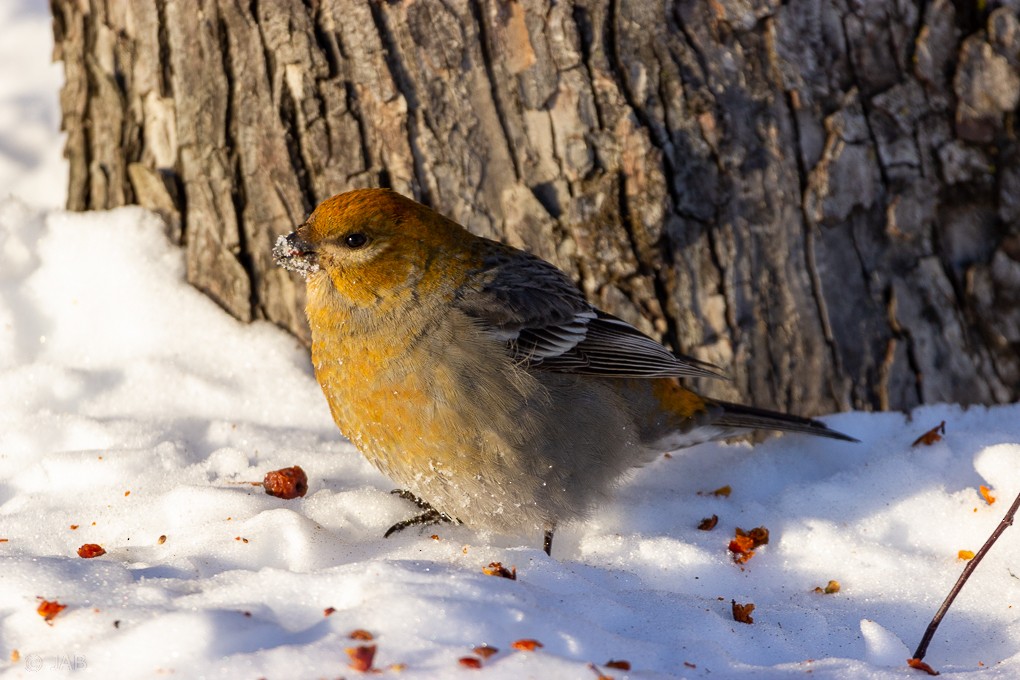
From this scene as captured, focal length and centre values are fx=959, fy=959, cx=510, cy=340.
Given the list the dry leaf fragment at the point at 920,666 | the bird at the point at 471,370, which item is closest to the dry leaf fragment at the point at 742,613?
the dry leaf fragment at the point at 920,666

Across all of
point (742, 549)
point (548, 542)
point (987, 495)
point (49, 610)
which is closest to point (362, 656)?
point (49, 610)

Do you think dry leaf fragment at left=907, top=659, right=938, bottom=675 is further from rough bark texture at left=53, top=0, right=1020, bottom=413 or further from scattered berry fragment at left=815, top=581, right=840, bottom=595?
rough bark texture at left=53, top=0, right=1020, bottom=413

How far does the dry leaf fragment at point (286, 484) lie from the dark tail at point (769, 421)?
1.67 metres

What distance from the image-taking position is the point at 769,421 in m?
3.93

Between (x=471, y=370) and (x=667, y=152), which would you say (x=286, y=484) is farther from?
(x=667, y=152)

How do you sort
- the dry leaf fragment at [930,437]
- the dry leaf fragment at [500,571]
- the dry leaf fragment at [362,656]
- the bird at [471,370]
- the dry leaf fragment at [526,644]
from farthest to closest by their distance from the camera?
the dry leaf fragment at [930,437] → the bird at [471,370] → the dry leaf fragment at [500,571] → the dry leaf fragment at [526,644] → the dry leaf fragment at [362,656]

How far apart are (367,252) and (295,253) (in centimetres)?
26

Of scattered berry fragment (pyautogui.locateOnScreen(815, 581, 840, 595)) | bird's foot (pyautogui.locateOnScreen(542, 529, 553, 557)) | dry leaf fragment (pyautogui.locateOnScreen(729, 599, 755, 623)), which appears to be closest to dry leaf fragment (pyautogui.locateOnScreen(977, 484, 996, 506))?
scattered berry fragment (pyautogui.locateOnScreen(815, 581, 840, 595))

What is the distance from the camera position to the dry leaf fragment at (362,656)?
206 cm

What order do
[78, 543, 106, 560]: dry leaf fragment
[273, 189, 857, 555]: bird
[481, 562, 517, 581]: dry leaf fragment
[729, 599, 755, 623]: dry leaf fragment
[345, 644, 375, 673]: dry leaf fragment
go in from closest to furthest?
[345, 644, 375, 673]: dry leaf fragment < [481, 562, 517, 581]: dry leaf fragment < [729, 599, 755, 623]: dry leaf fragment < [78, 543, 106, 560]: dry leaf fragment < [273, 189, 857, 555]: bird

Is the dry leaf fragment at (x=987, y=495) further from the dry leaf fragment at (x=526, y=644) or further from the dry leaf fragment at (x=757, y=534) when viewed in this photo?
the dry leaf fragment at (x=526, y=644)

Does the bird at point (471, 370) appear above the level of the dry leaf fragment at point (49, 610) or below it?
above

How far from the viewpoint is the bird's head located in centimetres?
343

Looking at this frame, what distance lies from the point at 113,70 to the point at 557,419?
104 inches
